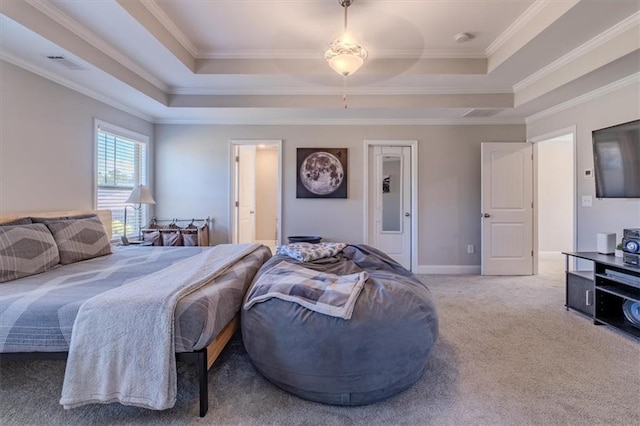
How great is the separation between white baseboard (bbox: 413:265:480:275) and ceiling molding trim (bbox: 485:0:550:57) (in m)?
2.95

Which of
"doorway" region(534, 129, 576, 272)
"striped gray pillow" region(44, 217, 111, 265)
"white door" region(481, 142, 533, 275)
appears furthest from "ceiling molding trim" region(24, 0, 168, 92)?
"doorway" region(534, 129, 576, 272)

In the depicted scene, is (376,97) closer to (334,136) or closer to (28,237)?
(334,136)

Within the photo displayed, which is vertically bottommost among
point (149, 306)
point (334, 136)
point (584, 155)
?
point (149, 306)

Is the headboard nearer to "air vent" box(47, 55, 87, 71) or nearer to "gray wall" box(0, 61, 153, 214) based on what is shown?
"gray wall" box(0, 61, 153, 214)

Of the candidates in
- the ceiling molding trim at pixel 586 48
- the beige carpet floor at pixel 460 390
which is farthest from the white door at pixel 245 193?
the ceiling molding trim at pixel 586 48

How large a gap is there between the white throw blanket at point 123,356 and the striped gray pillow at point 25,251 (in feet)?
3.23

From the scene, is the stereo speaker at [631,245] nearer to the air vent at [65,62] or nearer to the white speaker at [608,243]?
the white speaker at [608,243]

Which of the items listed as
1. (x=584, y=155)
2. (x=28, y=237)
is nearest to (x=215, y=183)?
(x=28, y=237)

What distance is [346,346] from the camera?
1557 mm

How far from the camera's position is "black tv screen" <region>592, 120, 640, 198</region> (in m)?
2.86

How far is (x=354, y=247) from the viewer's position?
2.82m

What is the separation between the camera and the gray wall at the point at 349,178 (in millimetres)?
4695

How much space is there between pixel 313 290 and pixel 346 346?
0.35 meters

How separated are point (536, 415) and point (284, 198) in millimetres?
3788
